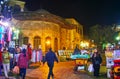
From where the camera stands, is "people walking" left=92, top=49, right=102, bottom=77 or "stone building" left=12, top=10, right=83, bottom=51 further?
"stone building" left=12, top=10, right=83, bottom=51

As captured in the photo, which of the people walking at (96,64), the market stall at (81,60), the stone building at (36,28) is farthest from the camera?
the stone building at (36,28)

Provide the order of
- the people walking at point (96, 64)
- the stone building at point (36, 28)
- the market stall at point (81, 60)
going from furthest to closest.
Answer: the stone building at point (36, 28) < the market stall at point (81, 60) < the people walking at point (96, 64)

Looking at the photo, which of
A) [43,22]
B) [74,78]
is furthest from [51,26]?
[74,78]

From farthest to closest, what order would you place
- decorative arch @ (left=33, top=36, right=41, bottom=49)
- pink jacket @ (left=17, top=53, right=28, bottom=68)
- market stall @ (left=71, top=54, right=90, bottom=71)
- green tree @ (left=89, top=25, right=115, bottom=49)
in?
green tree @ (left=89, top=25, right=115, bottom=49) < decorative arch @ (left=33, top=36, right=41, bottom=49) < market stall @ (left=71, top=54, right=90, bottom=71) < pink jacket @ (left=17, top=53, right=28, bottom=68)

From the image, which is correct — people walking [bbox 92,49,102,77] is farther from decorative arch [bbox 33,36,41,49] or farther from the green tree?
the green tree

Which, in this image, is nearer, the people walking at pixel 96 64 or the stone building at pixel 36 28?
the people walking at pixel 96 64

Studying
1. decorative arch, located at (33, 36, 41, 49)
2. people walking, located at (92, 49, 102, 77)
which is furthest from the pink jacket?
decorative arch, located at (33, 36, 41, 49)

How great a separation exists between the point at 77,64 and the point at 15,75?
684 cm

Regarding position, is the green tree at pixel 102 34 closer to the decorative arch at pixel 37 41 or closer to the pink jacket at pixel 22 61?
the decorative arch at pixel 37 41

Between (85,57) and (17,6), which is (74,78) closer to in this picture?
(85,57)

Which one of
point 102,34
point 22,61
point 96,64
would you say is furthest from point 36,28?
point 22,61

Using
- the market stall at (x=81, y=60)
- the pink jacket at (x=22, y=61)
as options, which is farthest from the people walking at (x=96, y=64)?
the pink jacket at (x=22, y=61)

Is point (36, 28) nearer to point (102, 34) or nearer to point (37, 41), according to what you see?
point (37, 41)

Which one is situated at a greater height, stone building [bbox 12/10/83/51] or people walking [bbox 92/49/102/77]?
stone building [bbox 12/10/83/51]
